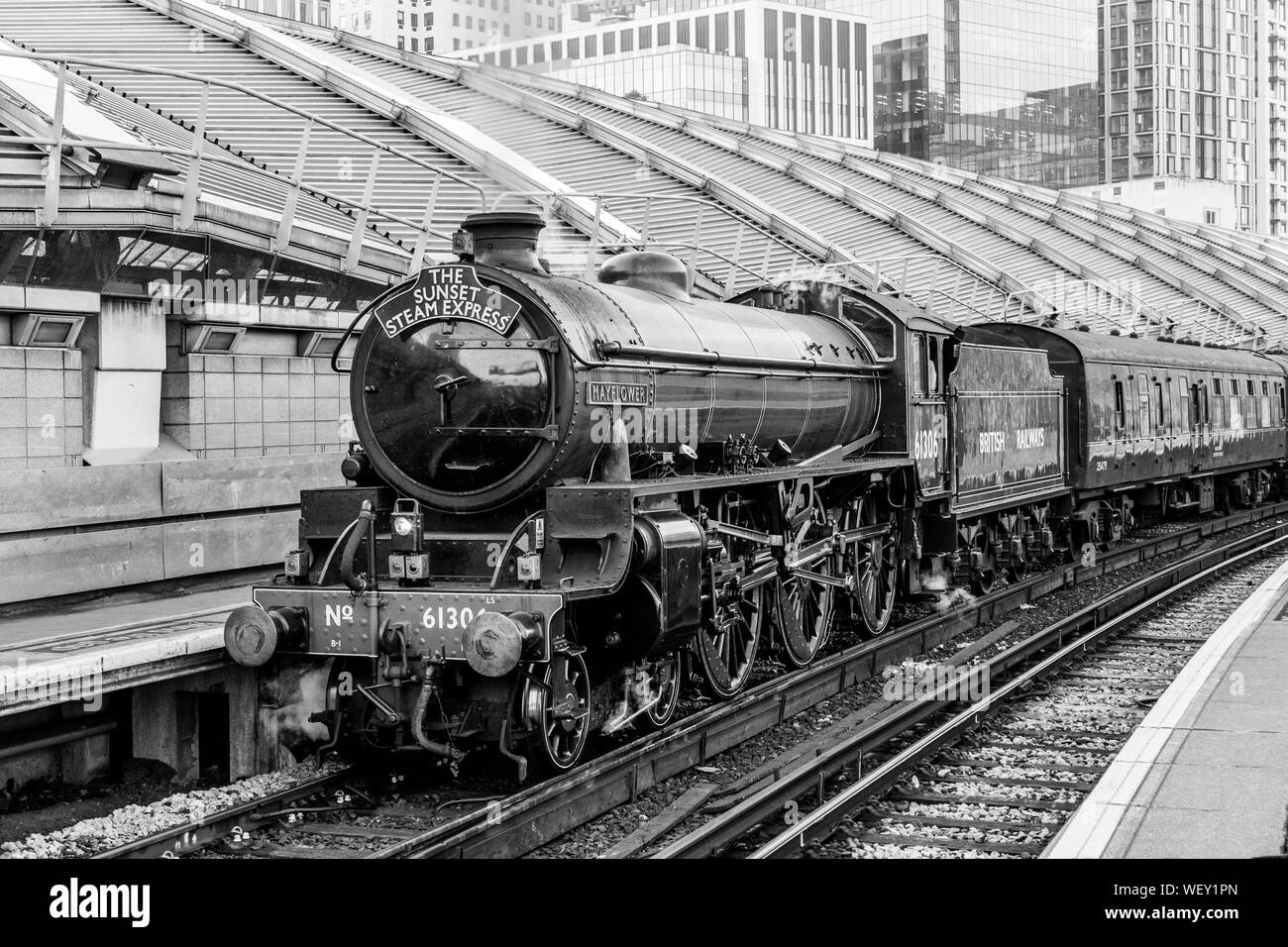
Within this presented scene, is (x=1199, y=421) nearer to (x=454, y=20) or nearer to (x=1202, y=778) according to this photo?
(x=454, y=20)

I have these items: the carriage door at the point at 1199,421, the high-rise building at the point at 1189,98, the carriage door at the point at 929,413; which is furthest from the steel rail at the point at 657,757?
the high-rise building at the point at 1189,98

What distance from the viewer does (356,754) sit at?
29.6ft

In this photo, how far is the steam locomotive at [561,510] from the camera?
849cm

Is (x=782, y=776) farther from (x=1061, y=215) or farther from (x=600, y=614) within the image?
(x=1061, y=215)

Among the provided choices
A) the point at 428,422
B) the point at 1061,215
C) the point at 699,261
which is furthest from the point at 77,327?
the point at 1061,215

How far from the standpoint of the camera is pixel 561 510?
8703mm

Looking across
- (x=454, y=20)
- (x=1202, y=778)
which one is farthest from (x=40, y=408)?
(x=1202, y=778)

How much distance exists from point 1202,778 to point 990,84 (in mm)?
109416

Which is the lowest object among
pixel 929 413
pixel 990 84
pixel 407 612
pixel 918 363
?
pixel 407 612

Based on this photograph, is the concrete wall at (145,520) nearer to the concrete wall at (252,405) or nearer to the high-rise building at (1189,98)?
the concrete wall at (252,405)

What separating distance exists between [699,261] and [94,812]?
2520cm

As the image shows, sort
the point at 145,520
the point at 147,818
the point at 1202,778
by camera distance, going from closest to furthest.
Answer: the point at 1202,778, the point at 147,818, the point at 145,520

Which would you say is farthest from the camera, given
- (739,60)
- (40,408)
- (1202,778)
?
(739,60)
